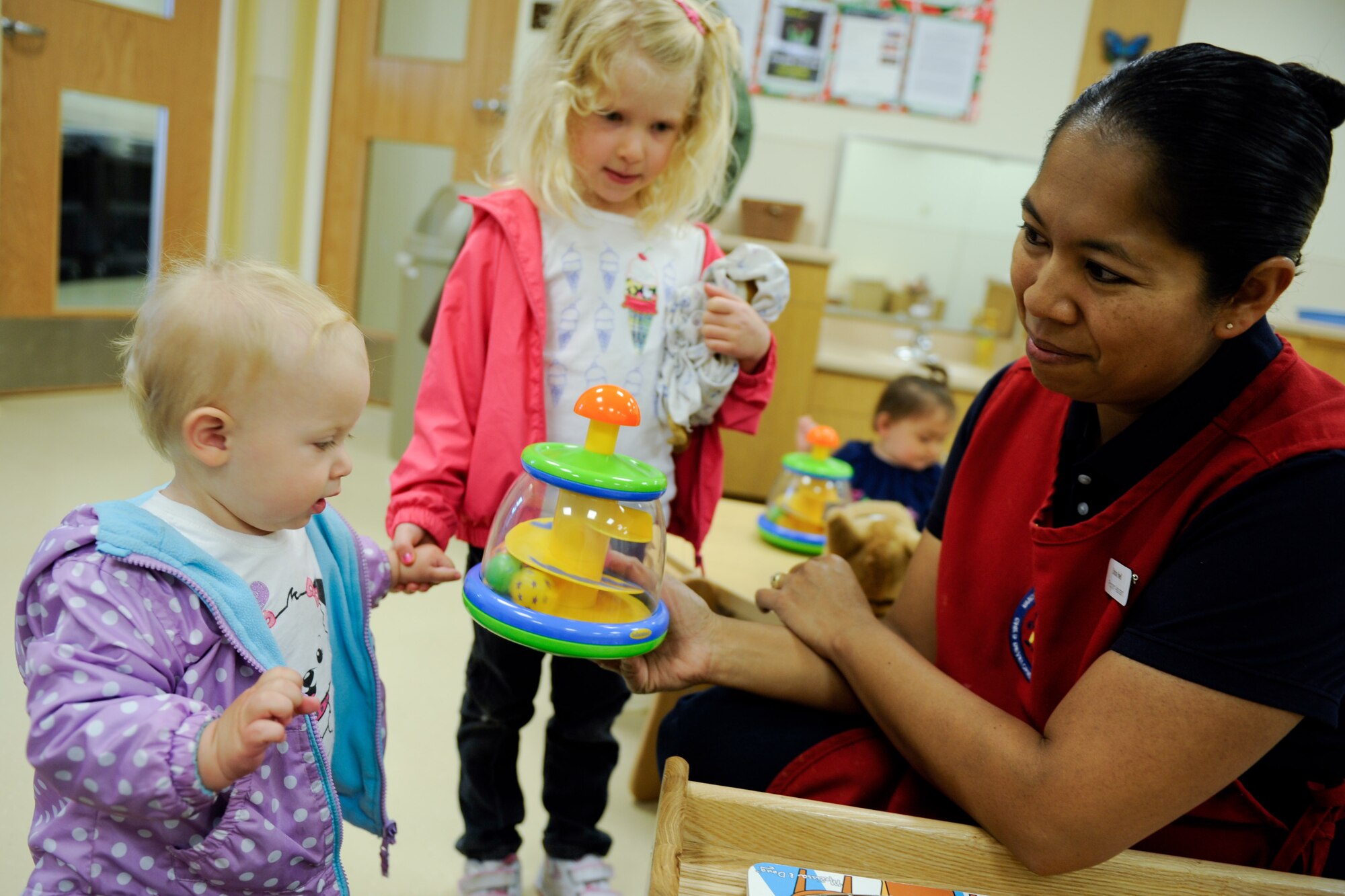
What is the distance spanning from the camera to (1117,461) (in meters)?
0.94

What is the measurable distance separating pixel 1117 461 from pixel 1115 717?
9.2 inches

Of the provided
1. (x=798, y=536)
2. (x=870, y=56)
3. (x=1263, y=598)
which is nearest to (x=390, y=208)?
(x=870, y=56)

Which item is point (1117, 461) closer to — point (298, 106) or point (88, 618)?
point (88, 618)

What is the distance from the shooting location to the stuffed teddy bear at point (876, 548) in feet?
5.64

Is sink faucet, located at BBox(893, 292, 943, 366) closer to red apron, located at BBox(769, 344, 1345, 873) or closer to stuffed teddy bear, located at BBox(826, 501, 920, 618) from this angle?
stuffed teddy bear, located at BBox(826, 501, 920, 618)

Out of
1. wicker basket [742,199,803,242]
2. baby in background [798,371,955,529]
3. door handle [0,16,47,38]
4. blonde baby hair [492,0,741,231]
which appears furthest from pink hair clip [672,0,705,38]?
door handle [0,16,47,38]

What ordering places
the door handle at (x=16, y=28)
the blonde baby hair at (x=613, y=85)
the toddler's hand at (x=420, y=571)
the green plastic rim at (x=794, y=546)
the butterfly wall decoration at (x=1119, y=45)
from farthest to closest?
the butterfly wall decoration at (x=1119, y=45), the door handle at (x=16, y=28), the green plastic rim at (x=794, y=546), the blonde baby hair at (x=613, y=85), the toddler's hand at (x=420, y=571)

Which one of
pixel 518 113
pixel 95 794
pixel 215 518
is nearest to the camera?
pixel 95 794

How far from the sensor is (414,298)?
3848 mm

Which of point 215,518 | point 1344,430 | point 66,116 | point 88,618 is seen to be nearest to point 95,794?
point 88,618

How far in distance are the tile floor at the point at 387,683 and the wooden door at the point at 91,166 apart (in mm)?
286

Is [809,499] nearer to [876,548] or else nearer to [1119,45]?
[876,548]

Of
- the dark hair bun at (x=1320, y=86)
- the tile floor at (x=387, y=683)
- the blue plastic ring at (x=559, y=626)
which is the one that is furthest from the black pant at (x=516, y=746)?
the dark hair bun at (x=1320, y=86)

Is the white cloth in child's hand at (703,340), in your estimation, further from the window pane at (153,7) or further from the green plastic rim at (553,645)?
the window pane at (153,7)
